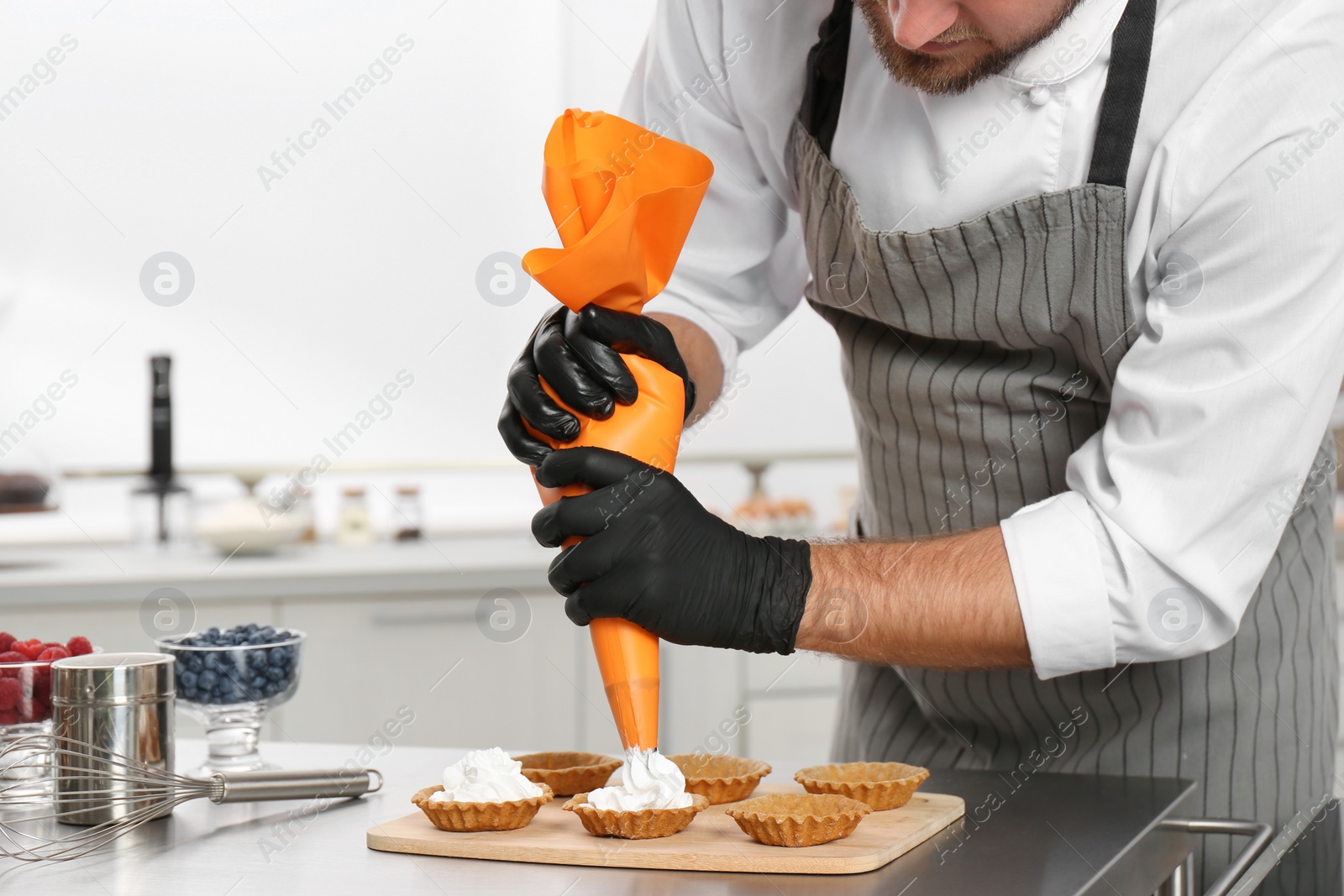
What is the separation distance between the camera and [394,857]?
81cm

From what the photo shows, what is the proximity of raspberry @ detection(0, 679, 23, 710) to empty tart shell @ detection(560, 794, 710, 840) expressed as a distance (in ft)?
1.41

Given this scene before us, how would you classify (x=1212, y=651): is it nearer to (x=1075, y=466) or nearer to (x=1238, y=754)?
(x=1238, y=754)

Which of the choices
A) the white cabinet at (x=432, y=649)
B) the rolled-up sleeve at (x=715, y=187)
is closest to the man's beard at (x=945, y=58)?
the rolled-up sleeve at (x=715, y=187)

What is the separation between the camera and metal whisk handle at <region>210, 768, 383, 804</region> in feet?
2.95

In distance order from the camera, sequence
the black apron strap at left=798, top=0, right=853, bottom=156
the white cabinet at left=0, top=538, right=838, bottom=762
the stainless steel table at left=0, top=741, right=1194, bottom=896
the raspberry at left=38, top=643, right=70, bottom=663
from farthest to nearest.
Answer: the white cabinet at left=0, top=538, right=838, bottom=762 < the black apron strap at left=798, top=0, right=853, bottom=156 < the raspberry at left=38, top=643, right=70, bottom=663 < the stainless steel table at left=0, top=741, right=1194, bottom=896

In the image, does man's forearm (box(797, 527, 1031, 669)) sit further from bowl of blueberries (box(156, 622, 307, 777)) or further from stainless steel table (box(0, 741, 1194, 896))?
bowl of blueberries (box(156, 622, 307, 777))

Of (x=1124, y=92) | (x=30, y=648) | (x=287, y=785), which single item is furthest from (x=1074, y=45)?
(x=30, y=648)

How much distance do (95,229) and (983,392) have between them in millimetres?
1867

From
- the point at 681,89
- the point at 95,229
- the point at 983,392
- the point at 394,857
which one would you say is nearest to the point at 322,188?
the point at 95,229

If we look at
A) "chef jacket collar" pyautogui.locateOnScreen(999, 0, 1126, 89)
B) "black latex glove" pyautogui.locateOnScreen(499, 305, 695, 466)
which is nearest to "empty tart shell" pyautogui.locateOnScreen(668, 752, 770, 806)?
"black latex glove" pyautogui.locateOnScreen(499, 305, 695, 466)

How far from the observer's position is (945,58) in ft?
3.21

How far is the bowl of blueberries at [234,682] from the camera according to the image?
40.6 inches

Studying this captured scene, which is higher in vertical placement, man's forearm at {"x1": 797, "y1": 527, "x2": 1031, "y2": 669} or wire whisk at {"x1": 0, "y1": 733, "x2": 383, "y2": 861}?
man's forearm at {"x1": 797, "y1": 527, "x2": 1031, "y2": 669}

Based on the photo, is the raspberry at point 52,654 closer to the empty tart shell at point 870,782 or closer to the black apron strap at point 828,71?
the empty tart shell at point 870,782
